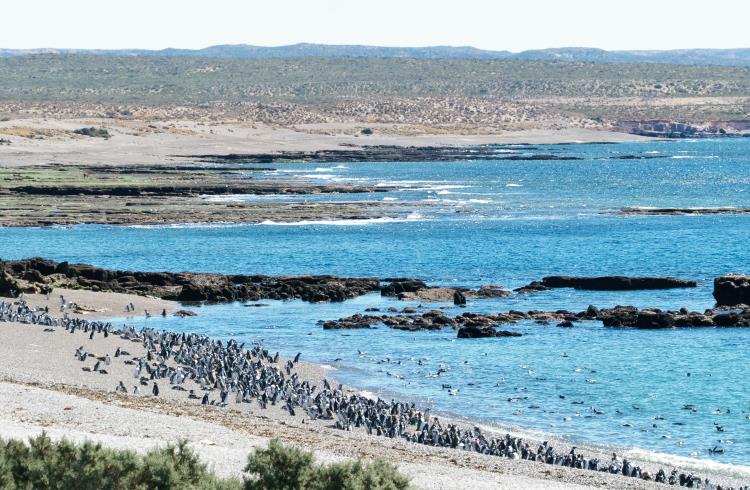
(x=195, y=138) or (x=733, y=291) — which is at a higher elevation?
(x=733, y=291)

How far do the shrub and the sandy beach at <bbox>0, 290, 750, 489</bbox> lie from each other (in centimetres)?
11092

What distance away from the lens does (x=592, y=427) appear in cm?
2964

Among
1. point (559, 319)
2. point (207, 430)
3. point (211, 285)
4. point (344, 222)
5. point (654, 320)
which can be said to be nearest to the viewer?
point (207, 430)

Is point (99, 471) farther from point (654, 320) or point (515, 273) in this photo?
point (515, 273)

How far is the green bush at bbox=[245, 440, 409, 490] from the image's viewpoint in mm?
17297

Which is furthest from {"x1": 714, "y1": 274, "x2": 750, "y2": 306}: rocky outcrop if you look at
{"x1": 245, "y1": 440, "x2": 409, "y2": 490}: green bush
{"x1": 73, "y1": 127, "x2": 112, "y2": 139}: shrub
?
{"x1": 73, "y1": 127, "x2": 112, "y2": 139}: shrub

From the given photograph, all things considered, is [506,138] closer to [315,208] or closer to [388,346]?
[315,208]

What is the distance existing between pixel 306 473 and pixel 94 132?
5082 inches

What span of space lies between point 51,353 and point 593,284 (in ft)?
82.9

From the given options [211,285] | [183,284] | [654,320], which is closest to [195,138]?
[183,284]

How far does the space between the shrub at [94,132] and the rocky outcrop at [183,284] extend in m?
91.7

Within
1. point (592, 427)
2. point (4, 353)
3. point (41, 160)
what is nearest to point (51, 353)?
point (4, 353)

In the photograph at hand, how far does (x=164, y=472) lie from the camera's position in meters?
17.5

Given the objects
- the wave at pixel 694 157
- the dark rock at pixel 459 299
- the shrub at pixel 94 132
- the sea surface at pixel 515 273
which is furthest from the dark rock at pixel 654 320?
the wave at pixel 694 157
